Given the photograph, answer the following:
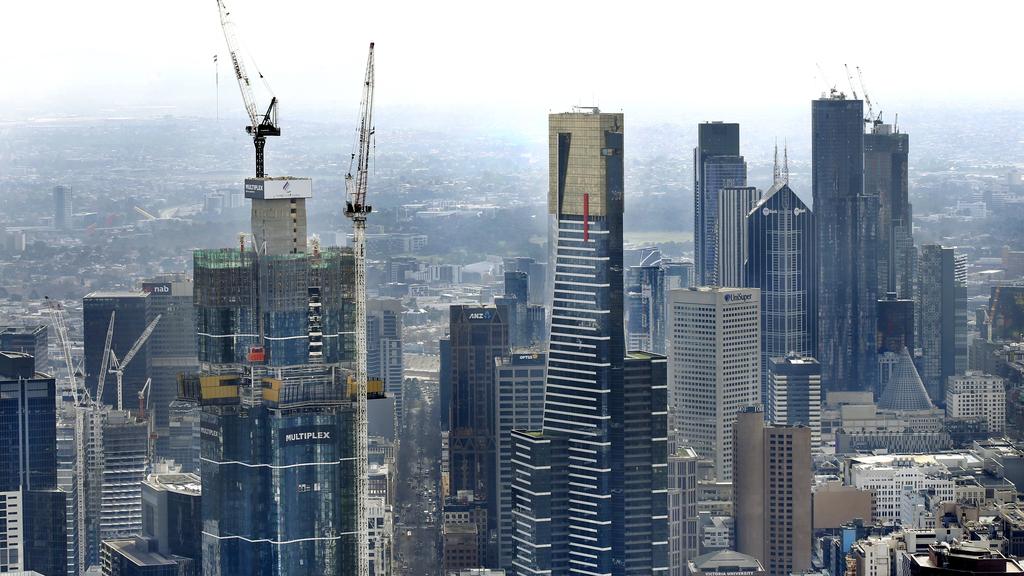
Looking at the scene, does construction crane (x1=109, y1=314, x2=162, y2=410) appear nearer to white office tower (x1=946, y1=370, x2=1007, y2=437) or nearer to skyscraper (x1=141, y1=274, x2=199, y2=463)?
skyscraper (x1=141, y1=274, x2=199, y2=463)

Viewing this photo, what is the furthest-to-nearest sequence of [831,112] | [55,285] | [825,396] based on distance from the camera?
[831,112] → [825,396] → [55,285]

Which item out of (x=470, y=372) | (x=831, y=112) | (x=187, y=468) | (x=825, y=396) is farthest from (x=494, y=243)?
(x=831, y=112)

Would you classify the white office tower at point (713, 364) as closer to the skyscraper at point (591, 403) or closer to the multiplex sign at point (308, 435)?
the skyscraper at point (591, 403)

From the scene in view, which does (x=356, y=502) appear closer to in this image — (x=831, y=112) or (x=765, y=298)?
(x=765, y=298)

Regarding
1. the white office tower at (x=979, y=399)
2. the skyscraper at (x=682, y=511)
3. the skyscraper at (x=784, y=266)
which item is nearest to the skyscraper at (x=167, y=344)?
the skyscraper at (x=682, y=511)

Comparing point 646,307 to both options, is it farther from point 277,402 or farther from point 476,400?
point 277,402

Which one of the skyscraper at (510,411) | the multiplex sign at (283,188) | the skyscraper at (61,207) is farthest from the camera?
the skyscraper at (510,411)
